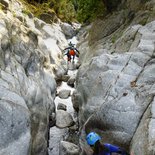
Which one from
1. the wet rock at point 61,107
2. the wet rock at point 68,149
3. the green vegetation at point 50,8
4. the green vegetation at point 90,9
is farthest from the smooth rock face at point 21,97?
the green vegetation at point 50,8

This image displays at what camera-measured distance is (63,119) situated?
74.2 feet

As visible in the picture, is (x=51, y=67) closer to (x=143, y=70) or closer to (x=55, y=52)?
(x=55, y=52)

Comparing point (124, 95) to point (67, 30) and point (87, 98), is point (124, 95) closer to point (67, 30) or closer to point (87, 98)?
point (87, 98)

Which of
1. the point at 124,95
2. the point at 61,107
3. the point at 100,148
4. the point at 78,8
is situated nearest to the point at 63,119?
the point at 61,107

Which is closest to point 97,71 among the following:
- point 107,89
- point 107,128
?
point 107,89

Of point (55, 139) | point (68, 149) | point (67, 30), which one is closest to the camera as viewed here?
point (68, 149)

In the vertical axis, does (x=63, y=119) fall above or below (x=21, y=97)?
below

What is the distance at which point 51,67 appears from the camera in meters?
30.7

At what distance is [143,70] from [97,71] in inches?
130

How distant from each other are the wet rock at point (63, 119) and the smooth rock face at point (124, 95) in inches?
64.5

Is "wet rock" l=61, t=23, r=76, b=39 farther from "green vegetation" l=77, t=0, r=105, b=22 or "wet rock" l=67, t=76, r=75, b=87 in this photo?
"wet rock" l=67, t=76, r=75, b=87

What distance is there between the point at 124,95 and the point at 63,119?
24.8 ft

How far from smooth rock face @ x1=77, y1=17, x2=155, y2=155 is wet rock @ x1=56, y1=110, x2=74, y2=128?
5.38ft

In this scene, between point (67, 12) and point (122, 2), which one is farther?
point (67, 12)
